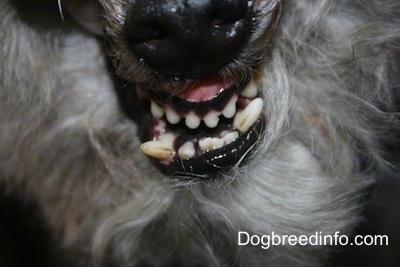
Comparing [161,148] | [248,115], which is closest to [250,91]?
[248,115]

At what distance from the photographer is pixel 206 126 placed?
3.49 feet

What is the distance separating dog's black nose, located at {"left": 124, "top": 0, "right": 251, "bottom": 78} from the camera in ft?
3.04

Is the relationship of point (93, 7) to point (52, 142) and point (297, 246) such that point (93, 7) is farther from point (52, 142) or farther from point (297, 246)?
point (297, 246)

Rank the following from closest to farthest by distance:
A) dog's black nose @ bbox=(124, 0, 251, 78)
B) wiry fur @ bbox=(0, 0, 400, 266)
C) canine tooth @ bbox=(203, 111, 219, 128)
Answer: dog's black nose @ bbox=(124, 0, 251, 78) < canine tooth @ bbox=(203, 111, 219, 128) < wiry fur @ bbox=(0, 0, 400, 266)

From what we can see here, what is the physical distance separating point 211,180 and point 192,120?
4.4 inches

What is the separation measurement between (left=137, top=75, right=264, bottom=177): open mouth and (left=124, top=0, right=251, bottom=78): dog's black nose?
63 millimetres

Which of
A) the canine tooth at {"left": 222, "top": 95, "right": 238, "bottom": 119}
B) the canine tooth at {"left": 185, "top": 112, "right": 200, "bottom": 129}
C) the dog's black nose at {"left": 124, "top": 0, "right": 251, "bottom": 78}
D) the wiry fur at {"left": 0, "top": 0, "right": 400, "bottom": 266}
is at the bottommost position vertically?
the wiry fur at {"left": 0, "top": 0, "right": 400, "bottom": 266}

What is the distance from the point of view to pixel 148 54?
3.22ft

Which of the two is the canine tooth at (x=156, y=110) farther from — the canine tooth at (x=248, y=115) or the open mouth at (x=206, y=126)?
the canine tooth at (x=248, y=115)

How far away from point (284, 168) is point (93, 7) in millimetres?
368

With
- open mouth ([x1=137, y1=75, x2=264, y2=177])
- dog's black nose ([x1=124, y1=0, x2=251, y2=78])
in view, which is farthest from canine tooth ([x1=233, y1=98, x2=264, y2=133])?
dog's black nose ([x1=124, y1=0, x2=251, y2=78])

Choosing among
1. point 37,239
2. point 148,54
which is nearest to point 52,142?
point 37,239

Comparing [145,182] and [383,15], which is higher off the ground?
[383,15]

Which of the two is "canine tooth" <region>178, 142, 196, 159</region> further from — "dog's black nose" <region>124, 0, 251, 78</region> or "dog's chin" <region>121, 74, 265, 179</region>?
"dog's black nose" <region>124, 0, 251, 78</region>
